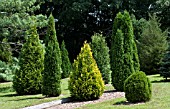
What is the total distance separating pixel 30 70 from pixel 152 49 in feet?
33.9

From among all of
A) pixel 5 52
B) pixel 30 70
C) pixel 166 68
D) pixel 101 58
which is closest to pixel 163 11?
pixel 101 58

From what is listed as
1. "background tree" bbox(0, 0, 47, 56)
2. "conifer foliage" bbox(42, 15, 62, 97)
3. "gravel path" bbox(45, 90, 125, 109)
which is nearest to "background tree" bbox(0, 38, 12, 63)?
"background tree" bbox(0, 0, 47, 56)

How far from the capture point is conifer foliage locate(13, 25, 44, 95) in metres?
14.7

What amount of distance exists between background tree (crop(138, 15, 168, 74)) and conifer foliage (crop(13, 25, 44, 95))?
31.5 feet

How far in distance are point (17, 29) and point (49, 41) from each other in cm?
668

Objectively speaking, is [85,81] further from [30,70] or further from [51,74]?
[30,70]

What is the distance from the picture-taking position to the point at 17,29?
19.3m

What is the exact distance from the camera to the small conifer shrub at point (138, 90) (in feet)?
32.8

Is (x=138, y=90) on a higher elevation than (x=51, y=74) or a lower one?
lower

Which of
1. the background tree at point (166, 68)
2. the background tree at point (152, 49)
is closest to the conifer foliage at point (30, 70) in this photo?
the background tree at point (166, 68)

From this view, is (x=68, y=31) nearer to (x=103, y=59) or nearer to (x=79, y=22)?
(x=79, y=22)

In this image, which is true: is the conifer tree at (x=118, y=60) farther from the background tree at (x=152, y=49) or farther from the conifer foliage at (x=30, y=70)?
the background tree at (x=152, y=49)

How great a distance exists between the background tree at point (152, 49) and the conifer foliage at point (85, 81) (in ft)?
36.5

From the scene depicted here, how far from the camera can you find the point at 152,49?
72.4 feet
